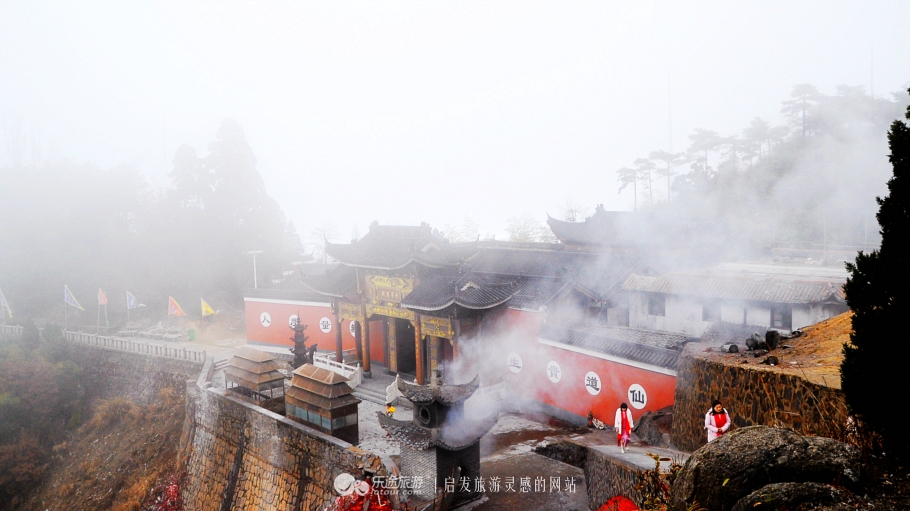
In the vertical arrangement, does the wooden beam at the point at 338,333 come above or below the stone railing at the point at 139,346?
above

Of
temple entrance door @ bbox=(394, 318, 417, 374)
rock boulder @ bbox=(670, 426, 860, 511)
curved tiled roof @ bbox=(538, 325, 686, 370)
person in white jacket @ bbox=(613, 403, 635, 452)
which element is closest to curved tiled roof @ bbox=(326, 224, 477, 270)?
temple entrance door @ bbox=(394, 318, 417, 374)

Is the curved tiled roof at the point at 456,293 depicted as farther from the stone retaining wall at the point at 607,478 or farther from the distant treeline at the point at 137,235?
the distant treeline at the point at 137,235

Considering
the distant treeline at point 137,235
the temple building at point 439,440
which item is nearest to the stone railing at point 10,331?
the distant treeline at point 137,235

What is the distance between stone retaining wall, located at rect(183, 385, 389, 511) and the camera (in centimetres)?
1311

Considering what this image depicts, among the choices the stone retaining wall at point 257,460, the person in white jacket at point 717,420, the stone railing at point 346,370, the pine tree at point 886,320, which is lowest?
the stone retaining wall at point 257,460

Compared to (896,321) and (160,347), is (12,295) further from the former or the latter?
(896,321)

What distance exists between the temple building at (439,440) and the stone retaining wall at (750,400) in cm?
418

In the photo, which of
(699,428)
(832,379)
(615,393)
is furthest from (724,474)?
(615,393)

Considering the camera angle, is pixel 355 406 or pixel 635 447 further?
pixel 355 406

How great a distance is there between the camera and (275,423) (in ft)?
49.2

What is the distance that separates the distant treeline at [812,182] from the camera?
30562 millimetres

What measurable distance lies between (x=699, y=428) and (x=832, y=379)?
3278mm

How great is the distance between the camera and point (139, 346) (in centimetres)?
2680

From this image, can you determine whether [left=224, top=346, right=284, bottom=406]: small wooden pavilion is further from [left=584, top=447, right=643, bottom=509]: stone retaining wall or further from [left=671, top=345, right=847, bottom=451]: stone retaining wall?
[left=671, top=345, right=847, bottom=451]: stone retaining wall
